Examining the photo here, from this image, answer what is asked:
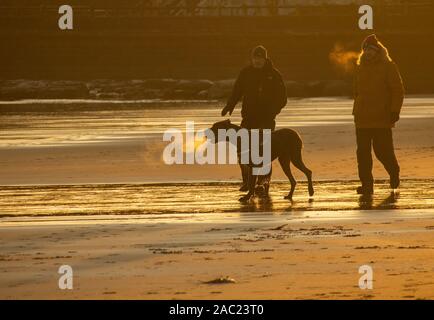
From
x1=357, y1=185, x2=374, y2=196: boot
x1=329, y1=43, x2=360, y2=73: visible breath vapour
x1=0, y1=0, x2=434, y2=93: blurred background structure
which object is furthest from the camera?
x1=0, y1=0, x2=434, y2=93: blurred background structure

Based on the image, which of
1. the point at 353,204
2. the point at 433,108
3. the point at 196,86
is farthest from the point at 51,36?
the point at 353,204

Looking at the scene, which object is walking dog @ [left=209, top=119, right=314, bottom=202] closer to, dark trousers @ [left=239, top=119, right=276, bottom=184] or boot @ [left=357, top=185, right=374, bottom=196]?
dark trousers @ [left=239, top=119, right=276, bottom=184]

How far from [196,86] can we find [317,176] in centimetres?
4454

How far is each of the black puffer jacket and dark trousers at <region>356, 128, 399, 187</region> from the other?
925mm

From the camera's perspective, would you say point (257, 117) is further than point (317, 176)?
No

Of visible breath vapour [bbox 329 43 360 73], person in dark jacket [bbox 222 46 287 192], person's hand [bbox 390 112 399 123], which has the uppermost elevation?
person in dark jacket [bbox 222 46 287 192]

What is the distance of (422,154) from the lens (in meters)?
23.9

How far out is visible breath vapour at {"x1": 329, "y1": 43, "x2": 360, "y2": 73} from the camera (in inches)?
2638

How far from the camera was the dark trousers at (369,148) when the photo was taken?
17203 millimetres

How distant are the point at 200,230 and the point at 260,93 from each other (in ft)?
11.8

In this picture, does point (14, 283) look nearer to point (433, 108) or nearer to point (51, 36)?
point (433, 108)
